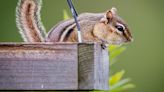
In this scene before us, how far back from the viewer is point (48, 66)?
1771 mm

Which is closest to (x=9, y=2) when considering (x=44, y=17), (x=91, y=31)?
(x=44, y=17)

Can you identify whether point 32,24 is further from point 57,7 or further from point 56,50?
point 57,7

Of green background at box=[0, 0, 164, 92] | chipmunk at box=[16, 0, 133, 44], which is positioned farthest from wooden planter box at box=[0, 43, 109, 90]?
green background at box=[0, 0, 164, 92]

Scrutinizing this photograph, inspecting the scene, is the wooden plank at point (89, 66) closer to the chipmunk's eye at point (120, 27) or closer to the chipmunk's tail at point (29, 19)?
the chipmunk's tail at point (29, 19)

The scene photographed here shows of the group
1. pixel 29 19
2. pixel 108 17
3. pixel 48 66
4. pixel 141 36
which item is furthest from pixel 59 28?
pixel 141 36

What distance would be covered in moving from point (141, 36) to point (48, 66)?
2844 mm

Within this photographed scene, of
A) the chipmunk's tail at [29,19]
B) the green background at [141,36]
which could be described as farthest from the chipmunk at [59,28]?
the green background at [141,36]

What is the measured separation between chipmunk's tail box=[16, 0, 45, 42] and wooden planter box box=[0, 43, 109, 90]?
14.5 inches

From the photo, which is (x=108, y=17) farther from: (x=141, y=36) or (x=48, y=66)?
(x=141, y=36)

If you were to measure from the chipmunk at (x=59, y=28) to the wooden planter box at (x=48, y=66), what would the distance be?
Result: 0.29m

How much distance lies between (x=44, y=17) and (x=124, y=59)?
0.62 m

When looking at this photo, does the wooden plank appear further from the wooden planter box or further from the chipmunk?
the chipmunk

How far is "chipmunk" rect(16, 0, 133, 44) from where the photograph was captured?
2162mm

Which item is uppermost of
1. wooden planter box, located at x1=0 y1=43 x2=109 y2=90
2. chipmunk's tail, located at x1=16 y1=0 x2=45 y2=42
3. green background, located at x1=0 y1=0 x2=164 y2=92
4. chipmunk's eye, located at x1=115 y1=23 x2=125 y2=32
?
green background, located at x1=0 y1=0 x2=164 y2=92
